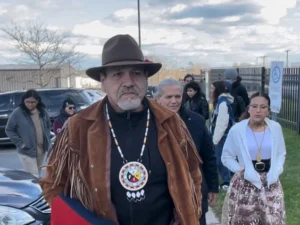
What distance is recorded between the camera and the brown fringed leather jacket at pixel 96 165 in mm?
2307

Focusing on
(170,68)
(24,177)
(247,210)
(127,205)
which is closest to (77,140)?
(127,205)

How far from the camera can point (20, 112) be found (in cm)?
679

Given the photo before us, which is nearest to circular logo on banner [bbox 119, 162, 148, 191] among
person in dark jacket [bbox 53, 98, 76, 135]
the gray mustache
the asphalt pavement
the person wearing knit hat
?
the gray mustache

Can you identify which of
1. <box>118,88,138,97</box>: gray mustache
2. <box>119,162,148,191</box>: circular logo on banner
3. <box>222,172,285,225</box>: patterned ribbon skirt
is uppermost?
<box>118,88,138,97</box>: gray mustache

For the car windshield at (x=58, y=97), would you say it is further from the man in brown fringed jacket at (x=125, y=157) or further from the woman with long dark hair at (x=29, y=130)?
the man in brown fringed jacket at (x=125, y=157)

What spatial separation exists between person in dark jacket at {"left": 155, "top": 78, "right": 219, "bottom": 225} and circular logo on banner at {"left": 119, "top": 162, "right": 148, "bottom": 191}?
1.39 meters

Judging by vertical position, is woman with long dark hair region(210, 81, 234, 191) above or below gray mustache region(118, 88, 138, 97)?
below

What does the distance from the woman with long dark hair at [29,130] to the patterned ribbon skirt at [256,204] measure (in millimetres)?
3543

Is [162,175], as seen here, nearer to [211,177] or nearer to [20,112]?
[211,177]

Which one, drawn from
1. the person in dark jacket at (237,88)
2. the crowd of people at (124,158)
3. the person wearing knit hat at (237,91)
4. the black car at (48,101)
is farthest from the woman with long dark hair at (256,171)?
the black car at (48,101)

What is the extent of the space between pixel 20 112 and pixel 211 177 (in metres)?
3.88

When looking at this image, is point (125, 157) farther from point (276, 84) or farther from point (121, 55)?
point (276, 84)

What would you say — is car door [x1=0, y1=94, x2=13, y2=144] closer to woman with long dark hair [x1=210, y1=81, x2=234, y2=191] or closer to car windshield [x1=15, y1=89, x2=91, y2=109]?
car windshield [x1=15, y1=89, x2=91, y2=109]

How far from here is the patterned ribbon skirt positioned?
13.5ft
